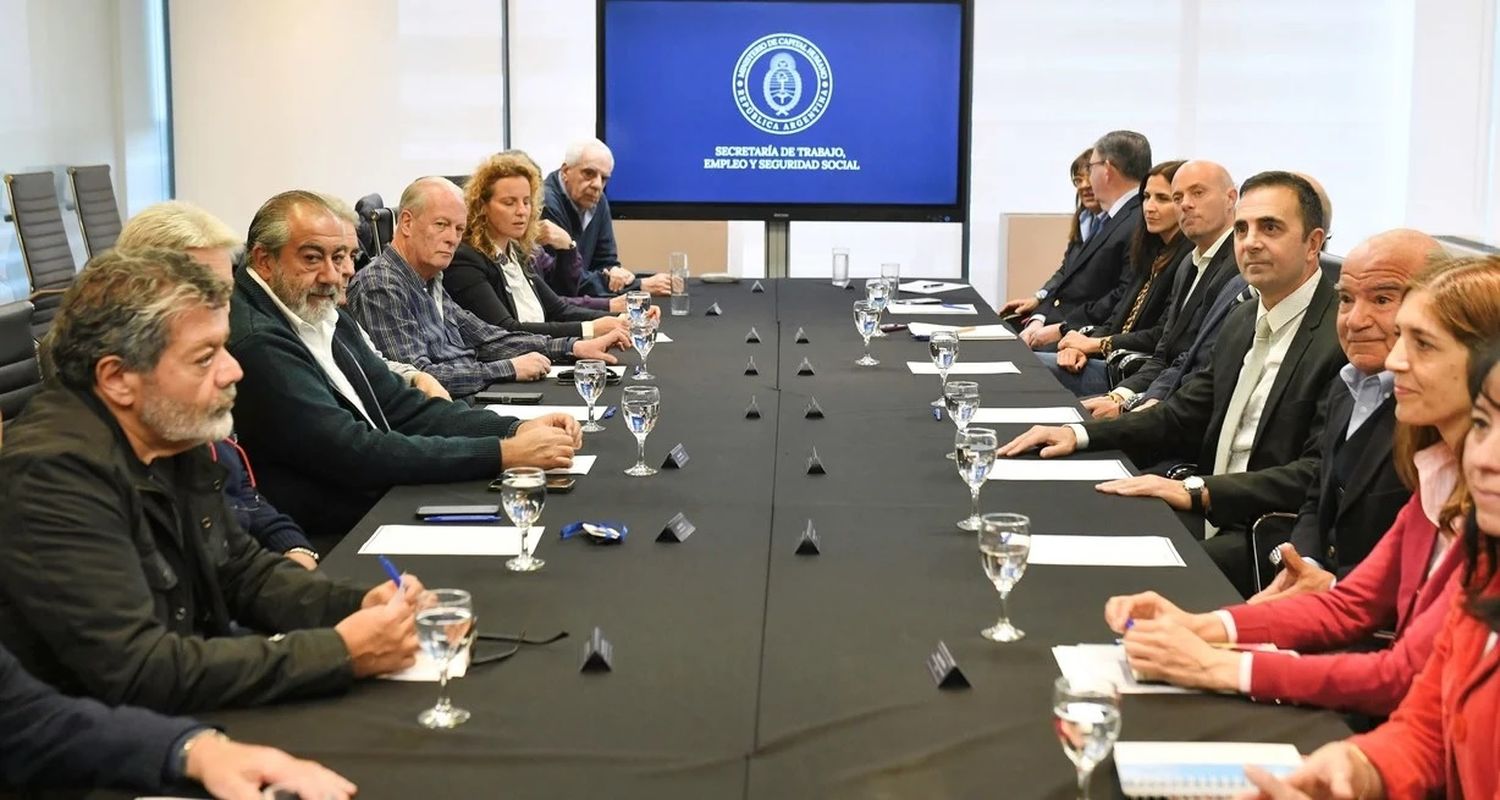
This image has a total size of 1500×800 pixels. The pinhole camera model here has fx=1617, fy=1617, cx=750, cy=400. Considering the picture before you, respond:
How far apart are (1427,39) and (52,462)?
32.8 feet

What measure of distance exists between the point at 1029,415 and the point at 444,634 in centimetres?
249

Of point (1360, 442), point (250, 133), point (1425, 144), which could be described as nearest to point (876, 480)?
point (1360, 442)

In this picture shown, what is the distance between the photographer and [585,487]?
10.7 ft

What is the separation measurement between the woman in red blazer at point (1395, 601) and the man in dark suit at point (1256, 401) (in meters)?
0.93

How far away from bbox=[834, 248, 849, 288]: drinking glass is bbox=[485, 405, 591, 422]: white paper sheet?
3351 millimetres

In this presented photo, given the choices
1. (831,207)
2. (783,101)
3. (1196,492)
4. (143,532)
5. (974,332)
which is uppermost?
(783,101)

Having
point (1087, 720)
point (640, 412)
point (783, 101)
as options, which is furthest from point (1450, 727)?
point (783, 101)

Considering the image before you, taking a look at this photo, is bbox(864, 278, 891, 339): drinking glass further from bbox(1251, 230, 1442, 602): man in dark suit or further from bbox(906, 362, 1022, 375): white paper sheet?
bbox(1251, 230, 1442, 602): man in dark suit

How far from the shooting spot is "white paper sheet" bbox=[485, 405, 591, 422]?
4.06 metres

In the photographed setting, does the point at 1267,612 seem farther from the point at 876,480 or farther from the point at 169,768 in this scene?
the point at 169,768

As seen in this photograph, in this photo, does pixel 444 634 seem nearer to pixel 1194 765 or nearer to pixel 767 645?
pixel 767 645

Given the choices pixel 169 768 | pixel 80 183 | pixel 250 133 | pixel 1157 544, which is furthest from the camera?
pixel 250 133

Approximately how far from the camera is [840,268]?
751cm

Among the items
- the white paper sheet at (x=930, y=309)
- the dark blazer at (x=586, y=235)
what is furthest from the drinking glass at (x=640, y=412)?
the dark blazer at (x=586, y=235)
